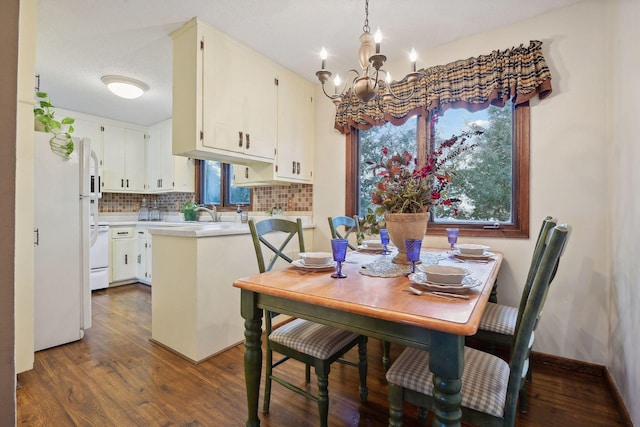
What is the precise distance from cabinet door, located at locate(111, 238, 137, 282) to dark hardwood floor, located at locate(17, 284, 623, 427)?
189cm

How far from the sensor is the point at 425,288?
1.09 m

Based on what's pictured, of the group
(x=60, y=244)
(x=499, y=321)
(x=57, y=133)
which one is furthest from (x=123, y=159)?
(x=499, y=321)

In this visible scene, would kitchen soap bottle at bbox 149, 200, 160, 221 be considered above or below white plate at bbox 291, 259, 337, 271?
above

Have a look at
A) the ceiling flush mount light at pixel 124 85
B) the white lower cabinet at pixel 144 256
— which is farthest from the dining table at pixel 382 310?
the white lower cabinet at pixel 144 256

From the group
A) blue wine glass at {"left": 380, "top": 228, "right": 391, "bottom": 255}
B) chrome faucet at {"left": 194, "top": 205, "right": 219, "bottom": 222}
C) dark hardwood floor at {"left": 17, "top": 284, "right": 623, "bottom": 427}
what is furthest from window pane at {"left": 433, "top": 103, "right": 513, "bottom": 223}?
chrome faucet at {"left": 194, "top": 205, "right": 219, "bottom": 222}

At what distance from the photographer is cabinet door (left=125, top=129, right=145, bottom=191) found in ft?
15.0

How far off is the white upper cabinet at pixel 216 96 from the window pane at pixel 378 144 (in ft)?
3.31

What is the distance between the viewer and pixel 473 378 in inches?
40.1

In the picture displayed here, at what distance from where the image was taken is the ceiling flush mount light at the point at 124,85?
120 inches

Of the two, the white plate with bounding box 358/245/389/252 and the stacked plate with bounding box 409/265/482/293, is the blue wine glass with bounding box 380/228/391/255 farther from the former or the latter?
the stacked plate with bounding box 409/265/482/293

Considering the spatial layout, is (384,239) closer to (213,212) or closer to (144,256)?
(213,212)

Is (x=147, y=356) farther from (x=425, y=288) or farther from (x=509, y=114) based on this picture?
(x=509, y=114)

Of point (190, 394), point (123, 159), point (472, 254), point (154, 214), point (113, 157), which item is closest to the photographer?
point (190, 394)

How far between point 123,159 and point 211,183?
1.52 meters
